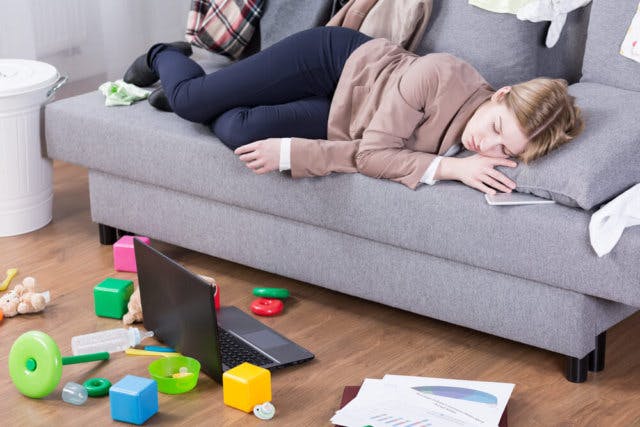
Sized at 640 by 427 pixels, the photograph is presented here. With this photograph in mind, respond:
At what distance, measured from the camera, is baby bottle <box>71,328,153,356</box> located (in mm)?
2469

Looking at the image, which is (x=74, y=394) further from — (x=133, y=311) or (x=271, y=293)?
(x=271, y=293)

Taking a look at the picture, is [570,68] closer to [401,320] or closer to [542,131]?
[542,131]

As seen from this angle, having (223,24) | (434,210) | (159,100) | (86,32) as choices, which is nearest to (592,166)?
(434,210)

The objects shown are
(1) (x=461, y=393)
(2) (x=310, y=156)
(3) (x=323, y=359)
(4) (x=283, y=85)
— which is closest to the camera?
(1) (x=461, y=393)

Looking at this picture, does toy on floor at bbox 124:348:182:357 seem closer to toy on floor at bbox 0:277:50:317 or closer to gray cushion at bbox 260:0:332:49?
toy on floor at bbox 0:277:50:317

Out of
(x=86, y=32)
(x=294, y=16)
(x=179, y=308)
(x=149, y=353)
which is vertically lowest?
(x=149, y=353)

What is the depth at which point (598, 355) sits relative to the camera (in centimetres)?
239

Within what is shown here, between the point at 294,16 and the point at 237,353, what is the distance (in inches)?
47.4

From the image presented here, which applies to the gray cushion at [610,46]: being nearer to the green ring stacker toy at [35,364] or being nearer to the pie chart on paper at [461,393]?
the pie chart on paper at [461,393]

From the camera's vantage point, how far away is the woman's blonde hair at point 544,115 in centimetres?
234

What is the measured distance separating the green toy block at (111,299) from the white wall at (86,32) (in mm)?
1519

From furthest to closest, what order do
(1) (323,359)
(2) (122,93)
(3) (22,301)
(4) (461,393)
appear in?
(2) (122,93) < (3) (22,301) < (1) (323,359) < (4) (461,393)

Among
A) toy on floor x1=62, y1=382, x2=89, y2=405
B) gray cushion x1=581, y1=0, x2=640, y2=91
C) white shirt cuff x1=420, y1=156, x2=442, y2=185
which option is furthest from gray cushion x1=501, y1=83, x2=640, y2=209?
toy on floor x1=62, y1=382, x2=89, y2=405

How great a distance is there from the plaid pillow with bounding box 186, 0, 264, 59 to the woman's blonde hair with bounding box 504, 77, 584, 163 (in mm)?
1091
